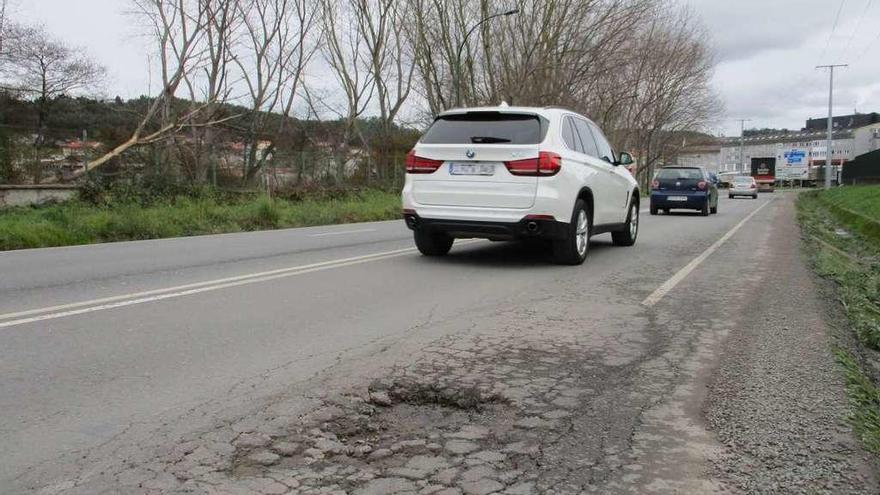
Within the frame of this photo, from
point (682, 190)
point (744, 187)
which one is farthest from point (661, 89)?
point (682, 190)

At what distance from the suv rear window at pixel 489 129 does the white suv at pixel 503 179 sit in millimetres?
12

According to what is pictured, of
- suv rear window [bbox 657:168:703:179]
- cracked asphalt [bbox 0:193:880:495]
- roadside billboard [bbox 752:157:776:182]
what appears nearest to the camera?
cracked asphalt [bbox 0:193:880:495]

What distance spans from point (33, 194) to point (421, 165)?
1381 centimetres

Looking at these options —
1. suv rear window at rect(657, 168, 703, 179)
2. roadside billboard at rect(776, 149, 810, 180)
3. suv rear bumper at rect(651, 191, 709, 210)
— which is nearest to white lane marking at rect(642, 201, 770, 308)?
suv rear bumper at rect(651, 191, 709, 210)

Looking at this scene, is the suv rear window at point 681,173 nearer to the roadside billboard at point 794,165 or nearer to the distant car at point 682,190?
the distant car at point 682,190

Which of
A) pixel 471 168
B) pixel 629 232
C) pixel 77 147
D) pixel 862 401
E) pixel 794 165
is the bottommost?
pixel 862 401

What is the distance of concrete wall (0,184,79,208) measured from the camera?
17.4 metres

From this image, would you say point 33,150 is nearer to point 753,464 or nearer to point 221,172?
point 221,172

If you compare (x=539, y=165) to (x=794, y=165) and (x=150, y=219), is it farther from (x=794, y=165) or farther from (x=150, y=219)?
(x=794, y=165)

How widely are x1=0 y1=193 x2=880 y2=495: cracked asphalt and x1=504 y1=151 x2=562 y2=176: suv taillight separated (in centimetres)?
140

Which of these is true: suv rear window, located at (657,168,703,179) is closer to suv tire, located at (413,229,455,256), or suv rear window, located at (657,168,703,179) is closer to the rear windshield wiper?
suv tire, located at (413,229,455,256)

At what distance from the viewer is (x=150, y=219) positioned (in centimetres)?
1448

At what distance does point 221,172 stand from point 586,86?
Answer: 924 inches

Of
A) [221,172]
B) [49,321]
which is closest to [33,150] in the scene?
[221,172]
